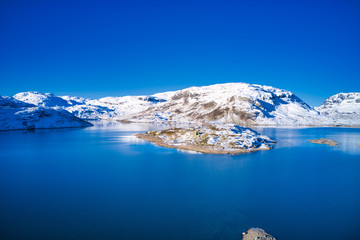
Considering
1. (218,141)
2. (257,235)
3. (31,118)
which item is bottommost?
(257,235)

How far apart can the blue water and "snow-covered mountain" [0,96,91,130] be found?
330 ft

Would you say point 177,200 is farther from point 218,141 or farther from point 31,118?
point 31,118

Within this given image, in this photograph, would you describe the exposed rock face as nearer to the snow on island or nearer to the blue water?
the blue water

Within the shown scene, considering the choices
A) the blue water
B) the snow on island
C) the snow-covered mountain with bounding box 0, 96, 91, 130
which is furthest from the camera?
the snow-covered mountain with bounding box 0, 96, 91, 130

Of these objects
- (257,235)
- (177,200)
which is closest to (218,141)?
(177,200)

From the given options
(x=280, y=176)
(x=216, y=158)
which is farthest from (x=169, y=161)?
(x=280, y=176)

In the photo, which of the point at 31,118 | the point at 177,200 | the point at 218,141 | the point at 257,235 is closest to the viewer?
the point at 257,235

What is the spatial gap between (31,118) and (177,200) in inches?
5402

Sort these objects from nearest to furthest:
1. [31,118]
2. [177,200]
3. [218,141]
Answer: [177,200] → [218,141] → [31,118]

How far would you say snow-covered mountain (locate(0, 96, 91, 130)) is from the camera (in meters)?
120

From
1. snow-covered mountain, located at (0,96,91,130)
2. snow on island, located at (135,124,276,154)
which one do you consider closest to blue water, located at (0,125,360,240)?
snow on island, located at (135,124,276,154)

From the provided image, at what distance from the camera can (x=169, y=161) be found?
3972 cm

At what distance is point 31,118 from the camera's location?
129250 millimetres

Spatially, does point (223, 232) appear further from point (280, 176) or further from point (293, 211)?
point (280, 176)
